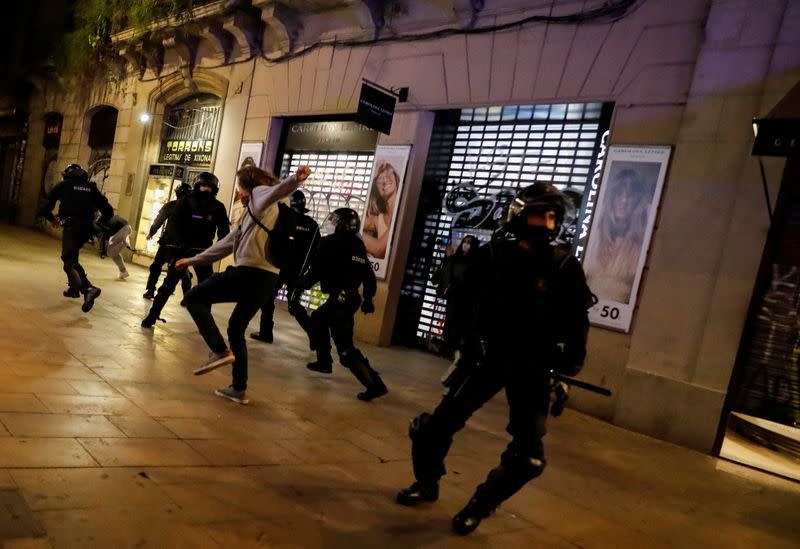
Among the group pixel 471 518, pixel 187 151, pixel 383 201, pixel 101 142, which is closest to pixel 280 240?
pixel 471 518

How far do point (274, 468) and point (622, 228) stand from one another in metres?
A: 4.76

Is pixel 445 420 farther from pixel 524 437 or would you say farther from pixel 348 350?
pixel 348 350

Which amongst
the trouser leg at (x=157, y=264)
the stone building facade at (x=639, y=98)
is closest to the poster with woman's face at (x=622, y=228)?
the stone building facade at (x=639, y=98)

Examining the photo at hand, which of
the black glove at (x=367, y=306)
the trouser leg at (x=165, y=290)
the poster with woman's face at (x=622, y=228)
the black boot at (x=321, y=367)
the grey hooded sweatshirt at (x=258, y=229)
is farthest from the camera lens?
the trouser leg at (x=165, y=290)

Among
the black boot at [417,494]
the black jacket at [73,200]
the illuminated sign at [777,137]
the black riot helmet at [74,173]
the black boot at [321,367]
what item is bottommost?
the black boot at [321,367]

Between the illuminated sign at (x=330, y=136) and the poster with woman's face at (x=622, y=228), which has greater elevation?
the illuminated sign at (x=330, y=136)

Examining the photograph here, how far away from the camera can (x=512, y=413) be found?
9.93 ft

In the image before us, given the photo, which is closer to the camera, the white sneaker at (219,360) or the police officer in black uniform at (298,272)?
the white sneaker at (219,360)

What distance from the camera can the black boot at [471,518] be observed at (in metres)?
3.09

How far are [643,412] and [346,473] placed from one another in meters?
3.76

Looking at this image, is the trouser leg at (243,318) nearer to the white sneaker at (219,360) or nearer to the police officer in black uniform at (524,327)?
the white sneaker at (219,360)

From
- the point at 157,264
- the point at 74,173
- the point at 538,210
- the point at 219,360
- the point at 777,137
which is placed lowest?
the point at 219,360

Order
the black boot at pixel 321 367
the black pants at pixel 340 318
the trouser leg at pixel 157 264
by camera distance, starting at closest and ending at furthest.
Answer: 1. the black pants at pixel 340 318
2. the black boot at pixel 321 367
3. the trouser leg at pixel 157 264

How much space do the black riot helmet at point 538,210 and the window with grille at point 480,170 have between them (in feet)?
15.9
